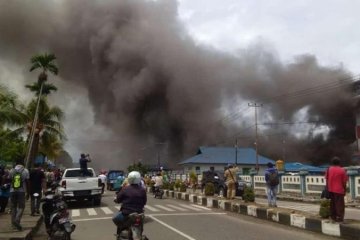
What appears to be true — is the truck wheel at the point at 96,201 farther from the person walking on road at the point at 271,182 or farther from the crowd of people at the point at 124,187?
the person walking on road at the point at 271,182

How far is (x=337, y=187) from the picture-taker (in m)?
10.2

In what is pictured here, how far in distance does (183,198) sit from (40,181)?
11673 millimetres

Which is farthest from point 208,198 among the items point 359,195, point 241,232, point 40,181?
point 241,232

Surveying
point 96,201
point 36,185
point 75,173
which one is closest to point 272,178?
point 96,201

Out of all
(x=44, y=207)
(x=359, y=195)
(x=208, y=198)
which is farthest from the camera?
(x=208, y=198)

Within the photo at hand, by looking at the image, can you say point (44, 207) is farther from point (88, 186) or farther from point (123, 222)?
point (88, 186)

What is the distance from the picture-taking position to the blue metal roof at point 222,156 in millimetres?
61447

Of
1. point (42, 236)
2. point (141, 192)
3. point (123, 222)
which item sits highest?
point (141, 192)

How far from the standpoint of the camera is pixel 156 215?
14617mm

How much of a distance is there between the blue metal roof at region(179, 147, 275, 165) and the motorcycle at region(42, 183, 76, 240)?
51749mm

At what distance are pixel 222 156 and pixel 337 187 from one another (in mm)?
53110

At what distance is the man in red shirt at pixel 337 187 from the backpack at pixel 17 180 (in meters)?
6.81

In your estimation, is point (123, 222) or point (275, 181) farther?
point (275, 181)

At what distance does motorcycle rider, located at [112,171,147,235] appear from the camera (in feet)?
22.6
